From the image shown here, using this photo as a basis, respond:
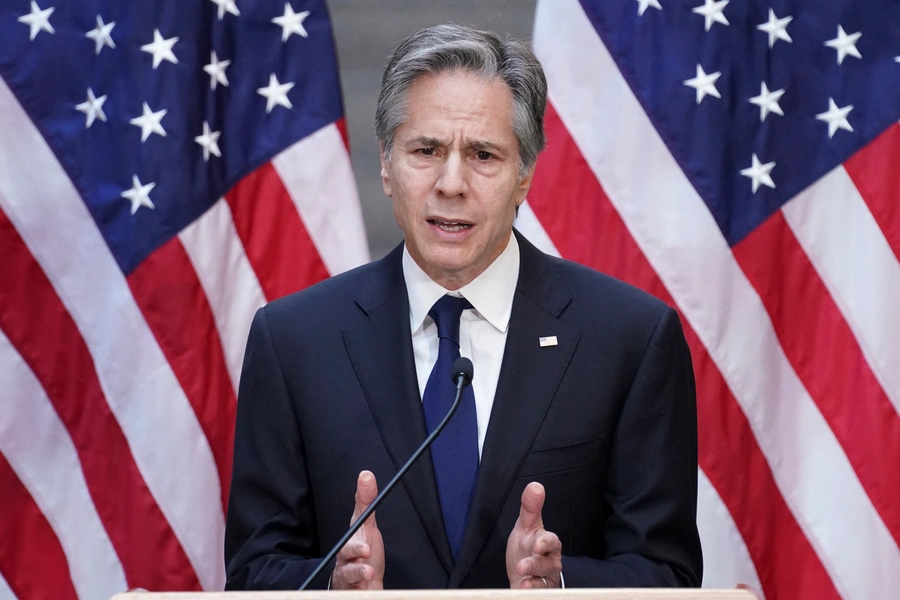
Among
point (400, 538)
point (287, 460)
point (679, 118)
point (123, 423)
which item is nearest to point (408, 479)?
point (400, 538)

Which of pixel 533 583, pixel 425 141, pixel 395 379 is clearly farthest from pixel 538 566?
pixel 425 141

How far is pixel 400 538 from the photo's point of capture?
1.81 meters

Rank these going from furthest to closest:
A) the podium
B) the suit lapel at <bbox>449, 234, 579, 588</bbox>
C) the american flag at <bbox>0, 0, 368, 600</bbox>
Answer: the american flag at <bbox>0, 0, 368, 600</bbox> → the suit lapel at <bbox>449, 234, 579, 588</bbox> → the podium

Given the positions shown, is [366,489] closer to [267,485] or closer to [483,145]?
[267,485]

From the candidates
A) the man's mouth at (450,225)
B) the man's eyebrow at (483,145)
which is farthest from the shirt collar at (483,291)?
the man's eyebrow at (483,145)

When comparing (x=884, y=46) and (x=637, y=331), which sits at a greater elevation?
(x=884, y=46)

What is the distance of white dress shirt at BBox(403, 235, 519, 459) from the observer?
1.92 meters

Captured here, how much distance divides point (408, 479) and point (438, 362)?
21 centimetres

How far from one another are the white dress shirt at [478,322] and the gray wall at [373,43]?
56.0 inches

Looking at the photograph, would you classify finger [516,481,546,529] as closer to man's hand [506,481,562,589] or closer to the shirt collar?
man's hand [506,481,562,589]

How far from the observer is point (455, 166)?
187 cm

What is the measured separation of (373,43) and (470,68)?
5.25 feet

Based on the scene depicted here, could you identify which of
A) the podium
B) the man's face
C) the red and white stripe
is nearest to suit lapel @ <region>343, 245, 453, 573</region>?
the man's face

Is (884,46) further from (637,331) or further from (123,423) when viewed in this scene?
(123,423)
